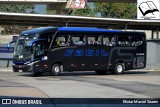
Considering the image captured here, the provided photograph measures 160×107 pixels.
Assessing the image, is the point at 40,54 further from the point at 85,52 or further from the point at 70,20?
the point at 70,20

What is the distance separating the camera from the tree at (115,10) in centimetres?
10045

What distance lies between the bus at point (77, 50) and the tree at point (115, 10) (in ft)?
222

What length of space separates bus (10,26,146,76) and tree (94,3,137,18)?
67.8 meters

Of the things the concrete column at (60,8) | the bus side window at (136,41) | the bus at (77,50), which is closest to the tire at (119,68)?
the bus at (77,50)

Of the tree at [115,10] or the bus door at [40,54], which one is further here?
the tree at [115,10]

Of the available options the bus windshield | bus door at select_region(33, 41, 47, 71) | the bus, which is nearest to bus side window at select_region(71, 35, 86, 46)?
the bus

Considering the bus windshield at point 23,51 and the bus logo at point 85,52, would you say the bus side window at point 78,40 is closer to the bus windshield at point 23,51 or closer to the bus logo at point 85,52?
the bus logo at point 85,52

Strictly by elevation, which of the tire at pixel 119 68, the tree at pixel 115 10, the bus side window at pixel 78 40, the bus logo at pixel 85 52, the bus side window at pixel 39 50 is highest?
the tree at pixel 115 10

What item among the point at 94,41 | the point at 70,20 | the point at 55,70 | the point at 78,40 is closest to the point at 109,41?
the point at 94,41

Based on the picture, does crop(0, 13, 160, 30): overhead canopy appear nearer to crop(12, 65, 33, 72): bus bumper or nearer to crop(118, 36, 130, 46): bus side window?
crop(118, 36, 130, 46): bus side window

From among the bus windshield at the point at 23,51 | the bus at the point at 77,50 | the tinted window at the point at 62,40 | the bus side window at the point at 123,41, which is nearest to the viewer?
the bus at the point at 77,50

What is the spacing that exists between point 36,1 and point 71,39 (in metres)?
50.8

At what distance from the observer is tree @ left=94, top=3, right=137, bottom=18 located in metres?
100

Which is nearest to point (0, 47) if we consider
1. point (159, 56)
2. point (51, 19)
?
point (159, 56)
